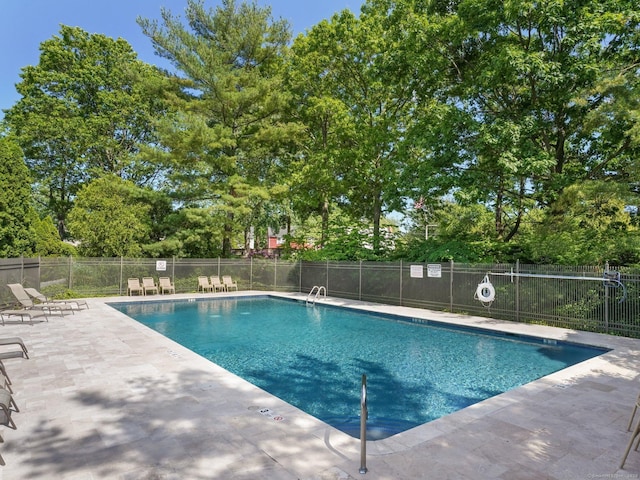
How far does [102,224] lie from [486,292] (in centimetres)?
1637

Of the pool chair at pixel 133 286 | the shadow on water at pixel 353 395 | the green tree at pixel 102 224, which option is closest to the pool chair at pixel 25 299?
the pool chair at pixel 133 286

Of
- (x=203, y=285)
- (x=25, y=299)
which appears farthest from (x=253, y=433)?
(x=203, y=285)

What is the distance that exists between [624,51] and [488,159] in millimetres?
4808

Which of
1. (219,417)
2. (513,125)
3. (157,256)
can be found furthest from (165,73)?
(219,417)

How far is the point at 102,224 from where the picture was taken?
17.8 metres

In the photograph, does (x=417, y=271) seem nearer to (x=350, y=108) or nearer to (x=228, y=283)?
(x=228, y=283)

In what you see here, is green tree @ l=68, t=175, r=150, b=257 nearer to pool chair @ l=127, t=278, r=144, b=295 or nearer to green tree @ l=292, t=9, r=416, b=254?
pool chair @ l=127, t=278, r=144, b=295

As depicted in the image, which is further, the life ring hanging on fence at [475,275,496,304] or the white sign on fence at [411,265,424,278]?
the white sign on fence at [411,265,424,278]

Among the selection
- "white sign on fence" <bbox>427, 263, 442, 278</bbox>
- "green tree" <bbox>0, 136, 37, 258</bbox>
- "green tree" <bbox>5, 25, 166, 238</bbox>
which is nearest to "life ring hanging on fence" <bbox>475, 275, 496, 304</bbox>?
"white sign on fence" <bbox>427, 263, 442, 278</bbox>

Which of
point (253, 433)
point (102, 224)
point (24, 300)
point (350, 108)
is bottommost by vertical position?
point (253, 433)

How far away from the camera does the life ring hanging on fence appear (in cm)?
1170

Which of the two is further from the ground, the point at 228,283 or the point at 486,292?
the point at 486,292

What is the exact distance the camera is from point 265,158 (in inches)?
969

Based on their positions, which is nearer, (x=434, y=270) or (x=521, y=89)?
(x=434, y=270)
